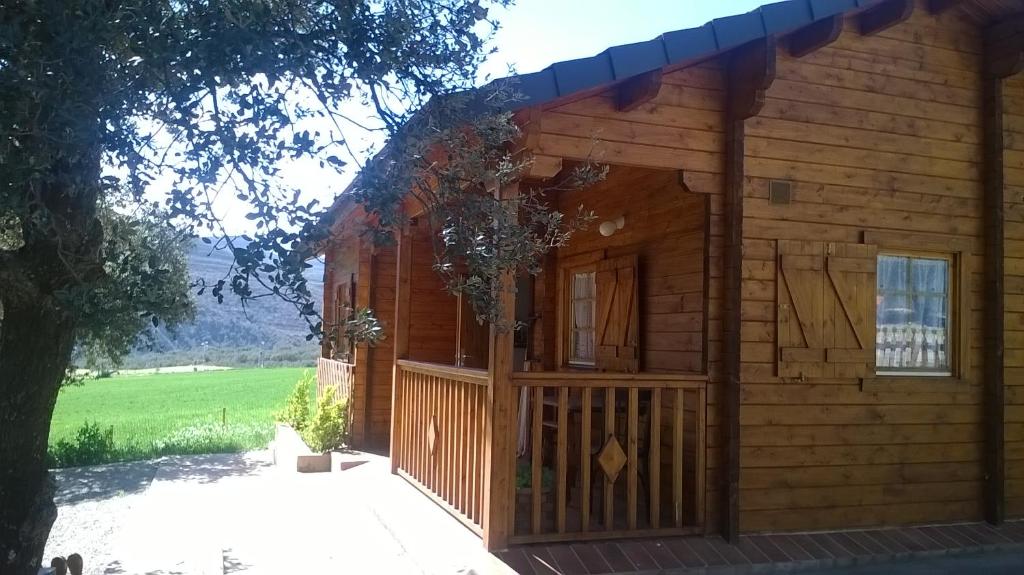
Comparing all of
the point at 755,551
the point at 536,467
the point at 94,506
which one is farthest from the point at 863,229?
the point at 94,506

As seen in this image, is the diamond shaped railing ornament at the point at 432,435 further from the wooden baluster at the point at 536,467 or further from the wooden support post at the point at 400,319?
the wooden baluster at the point at 536,467

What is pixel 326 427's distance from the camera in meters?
8.63

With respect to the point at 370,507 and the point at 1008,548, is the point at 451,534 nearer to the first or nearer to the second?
the point at 370,507

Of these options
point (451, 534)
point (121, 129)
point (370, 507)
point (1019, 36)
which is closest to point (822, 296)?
point (1019, 36)

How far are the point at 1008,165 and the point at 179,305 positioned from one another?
229 inches

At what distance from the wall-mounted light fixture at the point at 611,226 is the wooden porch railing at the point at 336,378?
3.66 metres

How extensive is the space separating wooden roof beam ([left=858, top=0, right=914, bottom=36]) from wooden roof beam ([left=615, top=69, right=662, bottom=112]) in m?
1.72

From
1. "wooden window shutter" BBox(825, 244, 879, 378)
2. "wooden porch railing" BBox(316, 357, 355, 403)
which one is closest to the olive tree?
"wooden window shutter" BBox(825, 244, 879, 378)

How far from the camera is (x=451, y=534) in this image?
17.5 feet

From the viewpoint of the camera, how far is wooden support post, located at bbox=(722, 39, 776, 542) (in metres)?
5.29

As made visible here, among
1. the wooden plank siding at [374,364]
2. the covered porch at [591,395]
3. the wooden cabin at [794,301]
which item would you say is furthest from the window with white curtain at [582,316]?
the wooden plank siding at [374,364]

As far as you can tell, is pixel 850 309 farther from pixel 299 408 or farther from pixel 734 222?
pixel 299 408

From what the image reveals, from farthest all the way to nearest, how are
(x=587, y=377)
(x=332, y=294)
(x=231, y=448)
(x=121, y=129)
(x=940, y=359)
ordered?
(x=332, y=294) → (x=231, y=448) → (x=940, y=359) → (x=587, y=377) → (x=121, y=129)

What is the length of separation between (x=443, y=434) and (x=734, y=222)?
2.55m
